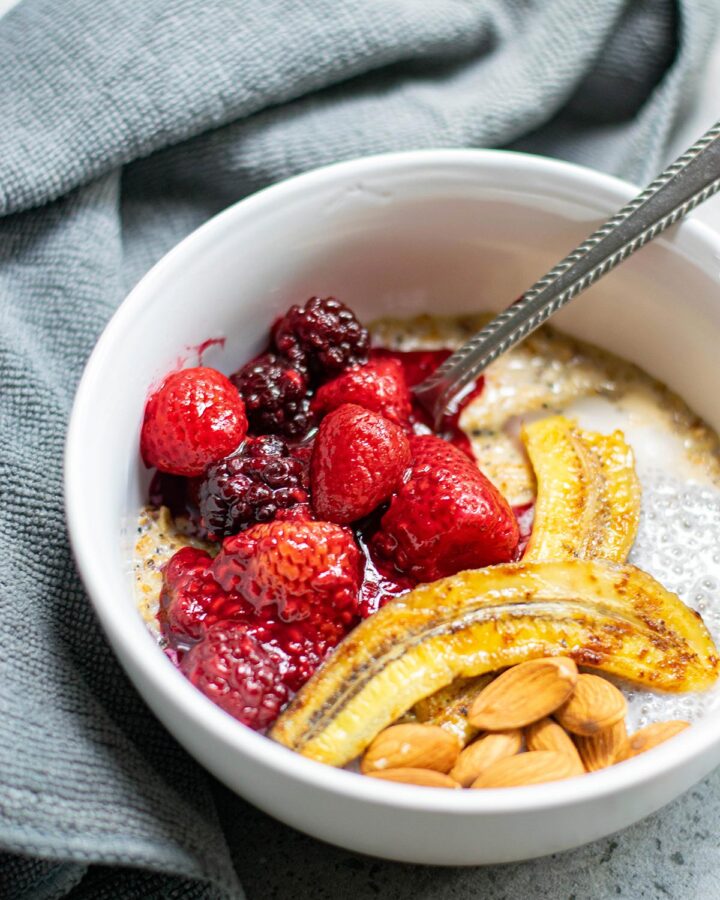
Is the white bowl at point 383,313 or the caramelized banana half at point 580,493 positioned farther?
the caramelized banana half at point 580,493

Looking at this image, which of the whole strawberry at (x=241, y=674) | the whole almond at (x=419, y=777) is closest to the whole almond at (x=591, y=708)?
the whole almond at (x=419, y=777)

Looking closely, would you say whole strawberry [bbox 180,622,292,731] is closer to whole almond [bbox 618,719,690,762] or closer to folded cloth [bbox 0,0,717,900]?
folded cloth [bbox 0,0,717,900]

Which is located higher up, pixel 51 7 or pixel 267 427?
pixel 51 7

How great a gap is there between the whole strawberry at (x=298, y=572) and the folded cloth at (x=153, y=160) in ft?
0.56

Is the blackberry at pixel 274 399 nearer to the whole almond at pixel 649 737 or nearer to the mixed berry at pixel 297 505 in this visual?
the mixed berry at pixel 297 505

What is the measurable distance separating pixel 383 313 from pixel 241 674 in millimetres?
552

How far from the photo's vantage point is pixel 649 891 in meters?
0.98

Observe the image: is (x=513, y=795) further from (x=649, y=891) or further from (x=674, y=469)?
(x=674, y=469)

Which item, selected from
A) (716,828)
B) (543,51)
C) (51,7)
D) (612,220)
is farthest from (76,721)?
(543,51)

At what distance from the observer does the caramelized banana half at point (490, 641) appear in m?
0.88

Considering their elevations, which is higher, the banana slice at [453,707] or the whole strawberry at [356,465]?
the whole strawberry at [356,465]

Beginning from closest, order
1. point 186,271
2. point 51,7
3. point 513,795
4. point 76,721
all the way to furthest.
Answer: point 513,795 → point 76,721 → point 186,271 → point 51,7

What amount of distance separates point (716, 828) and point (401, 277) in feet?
2.31

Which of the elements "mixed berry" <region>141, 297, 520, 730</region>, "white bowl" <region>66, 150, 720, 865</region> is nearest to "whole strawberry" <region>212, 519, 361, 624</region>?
"mixed berry" <region>141, 297, 520, 730</region>
